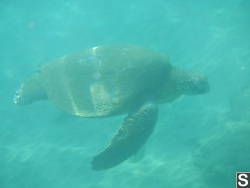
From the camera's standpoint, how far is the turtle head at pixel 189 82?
28.8 feet

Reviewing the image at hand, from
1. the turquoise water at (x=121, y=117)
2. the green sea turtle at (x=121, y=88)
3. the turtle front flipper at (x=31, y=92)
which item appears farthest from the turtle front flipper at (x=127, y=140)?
the turtle front flipper at (x=31, y=92)

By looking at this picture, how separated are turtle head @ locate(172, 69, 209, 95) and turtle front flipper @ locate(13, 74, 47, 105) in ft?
14.3

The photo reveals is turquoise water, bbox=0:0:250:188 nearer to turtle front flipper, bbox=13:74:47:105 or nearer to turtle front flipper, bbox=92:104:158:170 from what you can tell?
turtle front flipper, bbox=13:74:47:105

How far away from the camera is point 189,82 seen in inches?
349

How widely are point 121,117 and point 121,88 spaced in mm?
2684

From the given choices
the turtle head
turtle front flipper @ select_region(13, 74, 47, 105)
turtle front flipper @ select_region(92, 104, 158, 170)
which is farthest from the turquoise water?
the turtle head

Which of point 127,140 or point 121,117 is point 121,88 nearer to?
point 127,140

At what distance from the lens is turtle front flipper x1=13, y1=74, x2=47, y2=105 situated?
10164 mm

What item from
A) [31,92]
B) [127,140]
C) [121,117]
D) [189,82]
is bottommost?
[127,140]

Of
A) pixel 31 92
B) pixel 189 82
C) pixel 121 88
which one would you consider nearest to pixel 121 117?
pixel 121 88

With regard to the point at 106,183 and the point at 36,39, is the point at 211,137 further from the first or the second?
the point at 36,39

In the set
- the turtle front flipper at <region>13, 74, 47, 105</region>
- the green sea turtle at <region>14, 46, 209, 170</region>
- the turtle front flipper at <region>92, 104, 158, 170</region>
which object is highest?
the turtle front flipper at <region>13, 74, 47, 105</region>

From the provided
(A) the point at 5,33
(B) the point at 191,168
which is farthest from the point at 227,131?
(A) the point at 5,33

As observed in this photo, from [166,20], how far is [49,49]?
568 centimetres
